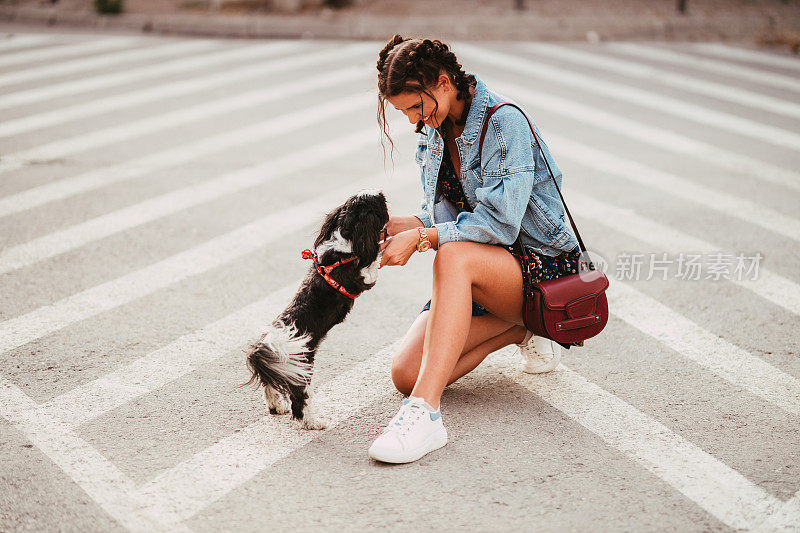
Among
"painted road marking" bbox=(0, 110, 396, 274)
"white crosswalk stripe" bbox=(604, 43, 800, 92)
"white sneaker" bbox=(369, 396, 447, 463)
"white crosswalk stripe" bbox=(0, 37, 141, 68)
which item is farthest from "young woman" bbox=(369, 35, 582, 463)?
"white crosswalk stripe" bbox=(0, 37, 141, 68)

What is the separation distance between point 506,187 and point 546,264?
421 millimetres

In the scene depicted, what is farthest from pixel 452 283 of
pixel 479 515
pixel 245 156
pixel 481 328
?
pixel 245 156

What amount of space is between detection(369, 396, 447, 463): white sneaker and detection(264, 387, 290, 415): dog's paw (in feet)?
1.54

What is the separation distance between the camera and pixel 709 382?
359 centimetres

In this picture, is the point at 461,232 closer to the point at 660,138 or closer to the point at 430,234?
the point at 430,234

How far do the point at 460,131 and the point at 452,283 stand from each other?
695 mm

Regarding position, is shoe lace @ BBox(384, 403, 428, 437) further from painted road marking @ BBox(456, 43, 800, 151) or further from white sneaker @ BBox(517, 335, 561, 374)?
painted road marking @ BBox(456, 43, 800, 151)

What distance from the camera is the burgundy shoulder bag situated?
316 cm

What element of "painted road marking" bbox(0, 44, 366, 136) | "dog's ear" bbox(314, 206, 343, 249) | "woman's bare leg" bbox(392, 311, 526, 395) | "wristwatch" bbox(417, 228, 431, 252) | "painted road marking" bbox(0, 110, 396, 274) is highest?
"painted road marking" bbox(0, 44, 366, 136)

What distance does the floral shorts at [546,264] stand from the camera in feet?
10.6

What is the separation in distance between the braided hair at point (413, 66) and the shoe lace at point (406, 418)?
41.3 inches

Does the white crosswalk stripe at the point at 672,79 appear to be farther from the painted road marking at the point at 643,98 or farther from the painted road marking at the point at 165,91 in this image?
the painted road marking at the point at 165,91

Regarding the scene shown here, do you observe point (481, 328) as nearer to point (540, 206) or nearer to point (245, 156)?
point (540, 206)

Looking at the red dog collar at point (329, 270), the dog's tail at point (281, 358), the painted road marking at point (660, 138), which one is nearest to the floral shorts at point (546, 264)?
the red dog collar at point (329, 270)
